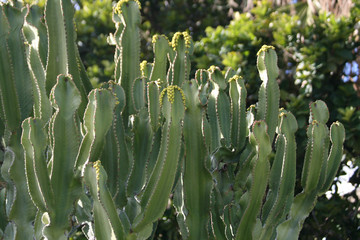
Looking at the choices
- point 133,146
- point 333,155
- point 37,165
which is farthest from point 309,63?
point 37,165

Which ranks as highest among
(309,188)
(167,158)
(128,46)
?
(128,46)

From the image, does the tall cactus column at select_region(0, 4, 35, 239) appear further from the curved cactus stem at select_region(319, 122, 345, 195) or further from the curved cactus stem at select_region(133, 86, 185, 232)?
the curved cactus stem at select_region(319, 122, 345, 195)

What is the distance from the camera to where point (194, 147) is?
2.74 metres

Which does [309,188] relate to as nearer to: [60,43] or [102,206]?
[102,206]

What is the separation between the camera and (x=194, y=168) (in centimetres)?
274

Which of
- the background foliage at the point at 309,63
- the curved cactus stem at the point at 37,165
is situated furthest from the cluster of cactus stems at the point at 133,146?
the background foliage at the point at 309,63

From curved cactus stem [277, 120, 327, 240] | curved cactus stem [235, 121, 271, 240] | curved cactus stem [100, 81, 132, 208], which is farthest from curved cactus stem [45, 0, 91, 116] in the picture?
curved cactus stem [277, 120, 327, 240]

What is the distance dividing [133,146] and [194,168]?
313 mm

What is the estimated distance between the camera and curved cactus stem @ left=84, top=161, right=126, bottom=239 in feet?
7.78

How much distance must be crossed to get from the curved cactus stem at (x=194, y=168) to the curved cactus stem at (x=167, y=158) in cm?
12

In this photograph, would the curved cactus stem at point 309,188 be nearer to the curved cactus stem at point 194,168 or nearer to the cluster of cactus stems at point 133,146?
the cluster of cactus stems at point 133,146

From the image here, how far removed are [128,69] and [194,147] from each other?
0.58 m

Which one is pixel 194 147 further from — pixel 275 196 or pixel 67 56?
pixel 67 56

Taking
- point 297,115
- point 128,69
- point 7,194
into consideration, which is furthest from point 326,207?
point 7,194
